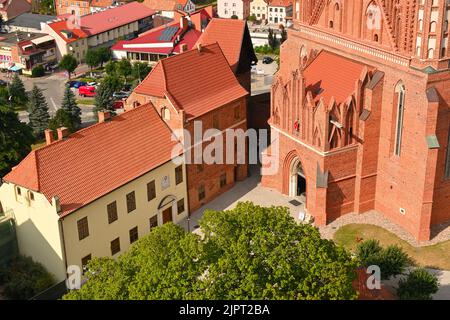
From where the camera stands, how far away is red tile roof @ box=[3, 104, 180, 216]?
44213 mm

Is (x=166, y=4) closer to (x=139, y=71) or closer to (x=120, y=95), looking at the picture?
(x=139, y=71)

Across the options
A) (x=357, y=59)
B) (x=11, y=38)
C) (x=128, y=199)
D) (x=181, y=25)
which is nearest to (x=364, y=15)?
(x=357, y=59)

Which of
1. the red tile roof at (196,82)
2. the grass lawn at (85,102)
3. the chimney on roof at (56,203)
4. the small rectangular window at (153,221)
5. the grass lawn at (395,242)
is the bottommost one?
the grass lawn at (85,102)

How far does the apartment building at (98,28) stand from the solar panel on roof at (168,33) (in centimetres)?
1472

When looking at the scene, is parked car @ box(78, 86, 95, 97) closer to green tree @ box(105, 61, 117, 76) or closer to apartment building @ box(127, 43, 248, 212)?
green tree @ box(105, 61, 117, 76)

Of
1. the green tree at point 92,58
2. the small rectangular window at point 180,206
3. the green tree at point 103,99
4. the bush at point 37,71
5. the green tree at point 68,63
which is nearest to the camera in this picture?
the small rectangular window at point 180,206

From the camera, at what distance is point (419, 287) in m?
41.9

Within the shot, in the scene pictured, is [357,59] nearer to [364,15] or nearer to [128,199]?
[364,15]

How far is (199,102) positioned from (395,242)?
19.7 meters

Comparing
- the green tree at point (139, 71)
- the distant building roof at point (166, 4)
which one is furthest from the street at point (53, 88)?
Answer: the distant building roof at point (166, 4)

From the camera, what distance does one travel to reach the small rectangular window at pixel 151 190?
50.3 metres

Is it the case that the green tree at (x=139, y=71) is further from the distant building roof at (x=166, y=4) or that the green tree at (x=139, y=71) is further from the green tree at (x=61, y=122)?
the distant building roof at (x=166, y=4)

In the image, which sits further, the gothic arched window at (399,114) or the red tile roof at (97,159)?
the gothic arched window at (399,114)

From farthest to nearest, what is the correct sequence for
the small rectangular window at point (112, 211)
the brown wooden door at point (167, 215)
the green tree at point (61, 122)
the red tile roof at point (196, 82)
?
the green tree at point (61, 122), the red tile roof at point (196, 82), the brown wooden door at point (167, 215), the small rectangular window at point (112, 211)
